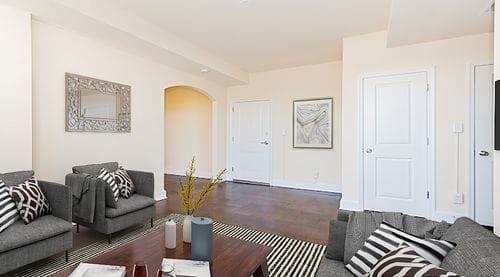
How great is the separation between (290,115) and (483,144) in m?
3.24

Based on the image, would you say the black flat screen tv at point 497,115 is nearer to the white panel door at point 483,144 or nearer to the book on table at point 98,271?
the white panel door at point 483,144

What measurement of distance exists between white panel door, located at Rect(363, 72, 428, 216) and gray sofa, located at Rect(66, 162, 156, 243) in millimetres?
3073

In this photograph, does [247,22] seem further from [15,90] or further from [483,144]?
[483,144]

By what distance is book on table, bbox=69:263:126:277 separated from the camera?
1237mm

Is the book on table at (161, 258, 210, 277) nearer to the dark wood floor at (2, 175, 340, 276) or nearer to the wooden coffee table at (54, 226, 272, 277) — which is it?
the wooden coffee table at (54, 226, 272, 277)

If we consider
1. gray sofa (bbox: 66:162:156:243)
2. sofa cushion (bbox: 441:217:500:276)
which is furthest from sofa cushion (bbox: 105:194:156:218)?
sofa cushion (bbox: 441:217:500:276)

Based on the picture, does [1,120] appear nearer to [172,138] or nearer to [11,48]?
[11,48]

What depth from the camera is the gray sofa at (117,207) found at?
2600 millimetres

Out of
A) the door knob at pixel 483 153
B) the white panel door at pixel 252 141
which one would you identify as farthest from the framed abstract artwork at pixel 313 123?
the door knob at pixel 483 153

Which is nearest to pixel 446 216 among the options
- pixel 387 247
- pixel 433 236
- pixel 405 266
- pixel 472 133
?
pixel 472 133

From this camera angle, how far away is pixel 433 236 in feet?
4.28

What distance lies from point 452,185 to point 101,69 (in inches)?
196

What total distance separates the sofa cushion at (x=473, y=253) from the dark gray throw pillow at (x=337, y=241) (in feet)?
1.61

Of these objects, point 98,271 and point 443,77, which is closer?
point 98,271
